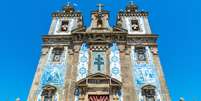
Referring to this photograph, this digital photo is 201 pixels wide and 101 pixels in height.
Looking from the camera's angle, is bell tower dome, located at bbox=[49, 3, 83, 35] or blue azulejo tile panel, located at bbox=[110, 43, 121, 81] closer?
blue azulejo tile panel, located at bbox=[110, 43, 121, 81]

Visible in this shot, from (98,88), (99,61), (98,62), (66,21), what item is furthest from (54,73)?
(66,21)

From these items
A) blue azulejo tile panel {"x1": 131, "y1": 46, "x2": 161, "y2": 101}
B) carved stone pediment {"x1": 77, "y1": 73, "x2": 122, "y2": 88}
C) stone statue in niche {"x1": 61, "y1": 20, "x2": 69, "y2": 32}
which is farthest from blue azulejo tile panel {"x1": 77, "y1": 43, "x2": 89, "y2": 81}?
stone statue in niche {"x1": 61, "y1": 20, "x2": 69, "y2": 32}

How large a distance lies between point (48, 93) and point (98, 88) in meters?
3.79

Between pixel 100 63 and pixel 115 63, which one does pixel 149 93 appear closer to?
pixel 115 63

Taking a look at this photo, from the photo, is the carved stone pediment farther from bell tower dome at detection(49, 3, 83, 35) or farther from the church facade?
bell tower dome at detection(49, 3, 83, 35)

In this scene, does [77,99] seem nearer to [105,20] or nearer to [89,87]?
[89,87]

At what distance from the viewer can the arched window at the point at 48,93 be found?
23953mm

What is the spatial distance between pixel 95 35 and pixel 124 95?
→ 6842mm

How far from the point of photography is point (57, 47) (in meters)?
28.3

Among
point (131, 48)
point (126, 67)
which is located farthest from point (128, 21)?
point (126, 67)

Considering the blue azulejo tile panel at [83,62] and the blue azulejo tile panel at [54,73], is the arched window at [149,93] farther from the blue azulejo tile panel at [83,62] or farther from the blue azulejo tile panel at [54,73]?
the blue azulejo tile panel at [54,73]

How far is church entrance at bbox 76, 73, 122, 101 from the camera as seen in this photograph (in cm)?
2353

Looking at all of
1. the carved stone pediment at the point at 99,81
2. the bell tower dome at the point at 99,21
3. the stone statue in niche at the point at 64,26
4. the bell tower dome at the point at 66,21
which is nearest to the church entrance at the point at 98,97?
the carved stone pediment at the point at 99,81

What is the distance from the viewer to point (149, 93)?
79.2ft
